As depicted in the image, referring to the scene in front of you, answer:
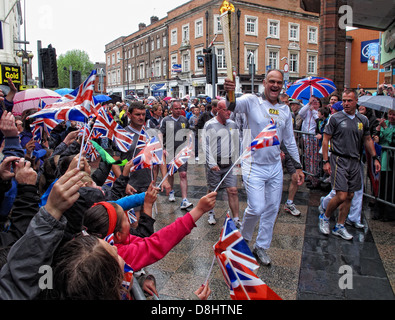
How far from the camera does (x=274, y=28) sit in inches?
1677

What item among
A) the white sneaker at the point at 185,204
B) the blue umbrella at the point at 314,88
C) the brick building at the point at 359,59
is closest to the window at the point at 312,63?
the brick building at the point at 359,59

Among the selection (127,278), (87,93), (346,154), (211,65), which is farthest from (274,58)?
(127,278)

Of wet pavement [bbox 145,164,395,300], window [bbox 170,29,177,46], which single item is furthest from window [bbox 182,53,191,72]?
wet pavement [bbox 145,164,395,300]

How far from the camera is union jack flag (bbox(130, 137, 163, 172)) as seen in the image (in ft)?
11.9

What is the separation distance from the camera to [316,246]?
14.1 feet

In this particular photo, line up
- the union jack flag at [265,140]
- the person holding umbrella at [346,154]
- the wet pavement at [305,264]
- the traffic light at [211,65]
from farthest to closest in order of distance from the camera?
the traffic light at [211,65] → the person holding umbrella at [346,154] → the wet pavement at [305,264] → the union jack flag at [265,140]

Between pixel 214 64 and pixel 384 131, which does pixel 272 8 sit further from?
pixel 384 131

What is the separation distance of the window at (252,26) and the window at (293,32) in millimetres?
5482

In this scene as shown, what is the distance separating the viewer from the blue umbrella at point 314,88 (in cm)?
731

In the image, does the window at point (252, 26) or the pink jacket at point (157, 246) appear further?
the window at point (252, 26)

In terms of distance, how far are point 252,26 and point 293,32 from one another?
6.43m

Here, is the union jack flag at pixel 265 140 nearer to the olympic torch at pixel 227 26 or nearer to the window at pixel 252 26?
the olympic torch at pixel 227 26

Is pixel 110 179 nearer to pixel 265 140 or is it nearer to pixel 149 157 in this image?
pixel 149 157
